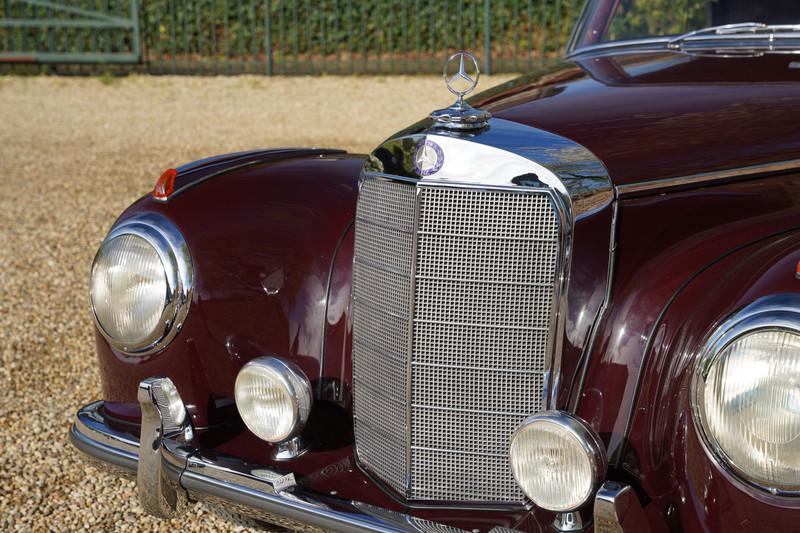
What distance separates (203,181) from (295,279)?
0.44m

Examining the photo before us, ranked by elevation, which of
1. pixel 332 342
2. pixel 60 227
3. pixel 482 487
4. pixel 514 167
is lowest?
pixel 60 227

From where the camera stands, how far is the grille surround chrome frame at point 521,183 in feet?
6.58

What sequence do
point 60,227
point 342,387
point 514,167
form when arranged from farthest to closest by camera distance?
point 60,227, point 342,387, point 514,167

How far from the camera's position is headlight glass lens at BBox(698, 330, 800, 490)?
5.49 ft

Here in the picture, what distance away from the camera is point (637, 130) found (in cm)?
228

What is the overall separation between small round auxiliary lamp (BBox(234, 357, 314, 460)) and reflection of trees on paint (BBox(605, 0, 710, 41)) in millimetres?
1775

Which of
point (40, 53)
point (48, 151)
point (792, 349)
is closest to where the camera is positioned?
point (792, 349)

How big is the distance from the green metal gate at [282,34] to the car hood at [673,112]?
35.1 ft

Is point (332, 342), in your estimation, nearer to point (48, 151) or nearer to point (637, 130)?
point (637, 130)

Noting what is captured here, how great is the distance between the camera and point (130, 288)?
2471mm

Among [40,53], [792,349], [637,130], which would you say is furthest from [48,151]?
[792,349]

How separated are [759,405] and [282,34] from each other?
12.8m

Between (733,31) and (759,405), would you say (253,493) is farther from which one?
(733,31)

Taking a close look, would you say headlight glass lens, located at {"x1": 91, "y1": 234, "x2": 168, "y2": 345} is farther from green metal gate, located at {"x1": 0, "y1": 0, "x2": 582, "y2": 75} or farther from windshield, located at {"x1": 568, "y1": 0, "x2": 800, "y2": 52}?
green metal gate, located at {"x1": 0, "y1": 0, "x2": 582, "y2": 75}
